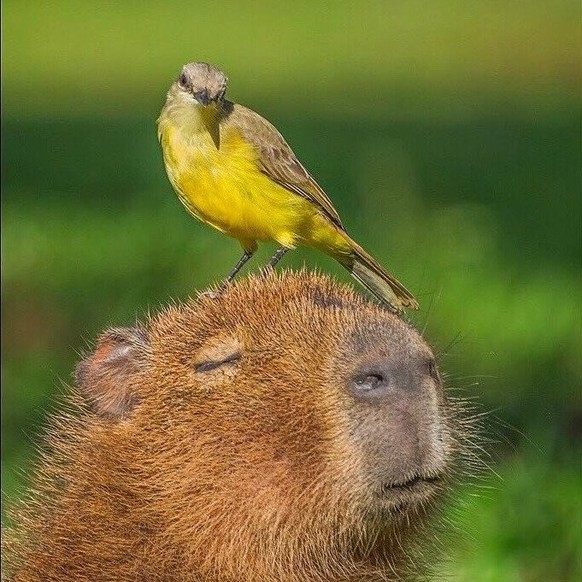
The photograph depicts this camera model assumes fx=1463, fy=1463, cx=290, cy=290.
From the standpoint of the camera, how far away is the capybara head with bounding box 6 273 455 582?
3.34 metres

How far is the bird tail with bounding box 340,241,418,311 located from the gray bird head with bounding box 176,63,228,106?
2.63ft

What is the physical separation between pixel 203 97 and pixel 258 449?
84cm

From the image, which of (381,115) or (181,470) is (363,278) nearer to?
(181,470)

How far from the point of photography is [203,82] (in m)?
3.43

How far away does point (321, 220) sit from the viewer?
4.24 meters

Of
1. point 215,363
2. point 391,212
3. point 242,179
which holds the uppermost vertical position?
point 242,179

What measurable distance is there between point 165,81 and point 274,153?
56.2 feet

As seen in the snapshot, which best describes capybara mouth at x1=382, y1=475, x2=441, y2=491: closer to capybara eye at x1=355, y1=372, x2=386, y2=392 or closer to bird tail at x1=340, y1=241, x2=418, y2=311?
capybara eye at x1=355, y1=372, x2=386, y2=392

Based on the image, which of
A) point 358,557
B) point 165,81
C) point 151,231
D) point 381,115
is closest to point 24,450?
point 358,557

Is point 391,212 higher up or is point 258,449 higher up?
point 258,449

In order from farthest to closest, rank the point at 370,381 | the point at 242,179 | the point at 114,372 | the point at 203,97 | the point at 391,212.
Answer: the point at 391,212 < the point at 242,179 < the point at 114,372 < the point at 203,97 < the point at 370,381

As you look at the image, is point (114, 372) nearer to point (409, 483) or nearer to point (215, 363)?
point (215, 363)

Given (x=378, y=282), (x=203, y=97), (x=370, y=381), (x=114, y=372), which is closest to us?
(x=370, y=381)

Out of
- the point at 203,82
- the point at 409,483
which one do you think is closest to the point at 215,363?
the point at 409,483
